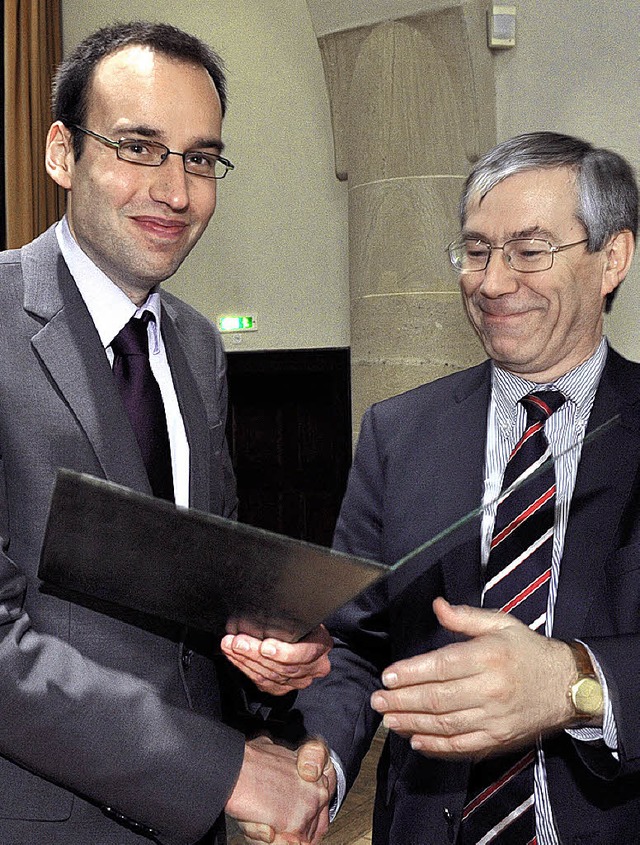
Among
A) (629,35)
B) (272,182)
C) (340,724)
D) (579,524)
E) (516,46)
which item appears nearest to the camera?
(579,524)

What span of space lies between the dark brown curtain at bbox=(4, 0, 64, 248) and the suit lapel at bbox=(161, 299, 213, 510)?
249 inches

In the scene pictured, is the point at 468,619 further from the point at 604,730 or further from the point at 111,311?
the point at 111,311

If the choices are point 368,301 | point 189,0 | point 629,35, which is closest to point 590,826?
point 368,301

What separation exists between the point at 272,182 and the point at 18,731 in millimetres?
6370

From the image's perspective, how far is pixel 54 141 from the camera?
1.92m

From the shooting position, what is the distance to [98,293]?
1.85 m

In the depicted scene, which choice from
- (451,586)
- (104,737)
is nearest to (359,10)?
(451,586)

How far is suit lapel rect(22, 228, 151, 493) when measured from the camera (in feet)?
5.50

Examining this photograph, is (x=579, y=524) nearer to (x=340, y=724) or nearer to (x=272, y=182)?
(x=340, y=724)

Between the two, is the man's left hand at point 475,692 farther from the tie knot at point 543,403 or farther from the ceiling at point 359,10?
the ceiling at point 359,10

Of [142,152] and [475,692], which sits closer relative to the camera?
[475,692]

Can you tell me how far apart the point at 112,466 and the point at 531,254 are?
A: 0.90 metres

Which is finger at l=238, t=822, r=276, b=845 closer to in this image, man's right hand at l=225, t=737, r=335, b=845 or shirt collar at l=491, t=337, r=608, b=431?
man's right hand at l=225, t=737, r=335, b=845

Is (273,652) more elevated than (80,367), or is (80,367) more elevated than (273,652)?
(80,367)
